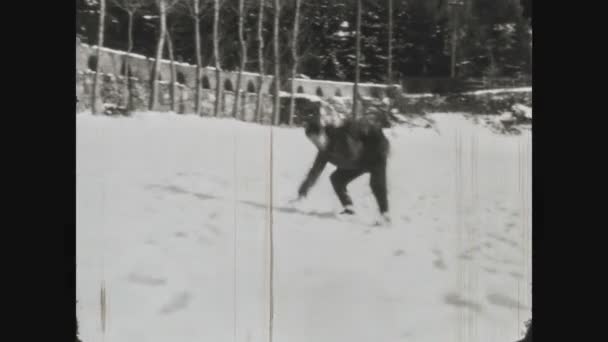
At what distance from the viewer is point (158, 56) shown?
1887mm

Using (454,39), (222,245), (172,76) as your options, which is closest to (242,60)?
(172,76)

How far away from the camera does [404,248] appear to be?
1.92 meters

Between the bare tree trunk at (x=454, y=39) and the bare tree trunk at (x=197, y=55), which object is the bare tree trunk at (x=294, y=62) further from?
the bare tree trunk at (x=454, y=39)

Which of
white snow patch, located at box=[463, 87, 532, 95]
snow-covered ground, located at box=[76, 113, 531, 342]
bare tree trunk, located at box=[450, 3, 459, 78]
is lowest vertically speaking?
snow-covered ground, located at box=[76, 113, 531, 342]

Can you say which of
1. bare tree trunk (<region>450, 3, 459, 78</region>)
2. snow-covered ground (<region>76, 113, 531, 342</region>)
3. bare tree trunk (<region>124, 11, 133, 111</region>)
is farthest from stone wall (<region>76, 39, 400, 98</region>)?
bare tree trunk (<region>450, 3, 459, 78</region>)

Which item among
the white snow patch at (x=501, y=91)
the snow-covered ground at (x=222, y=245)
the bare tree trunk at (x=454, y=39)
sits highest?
the bare tree trunk at (x=454, y=39)

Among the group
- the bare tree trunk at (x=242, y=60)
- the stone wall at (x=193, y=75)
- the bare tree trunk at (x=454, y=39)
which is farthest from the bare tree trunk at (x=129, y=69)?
the bare tree trunk at (x=454, y=39)

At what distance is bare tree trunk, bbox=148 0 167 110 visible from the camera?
1884mm

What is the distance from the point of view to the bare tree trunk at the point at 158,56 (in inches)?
74.2

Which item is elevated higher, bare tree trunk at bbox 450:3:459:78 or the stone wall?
bare tree trunk at bbox 450:3:459:78

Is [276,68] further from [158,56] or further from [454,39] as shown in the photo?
[454,39]

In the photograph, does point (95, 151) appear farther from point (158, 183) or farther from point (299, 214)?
point (299, 214)

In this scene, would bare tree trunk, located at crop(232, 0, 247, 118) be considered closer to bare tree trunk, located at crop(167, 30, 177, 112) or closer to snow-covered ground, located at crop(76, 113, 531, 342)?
snow-covered ground, located at crop(76, 113, 531, 342)

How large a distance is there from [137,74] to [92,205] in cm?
44
